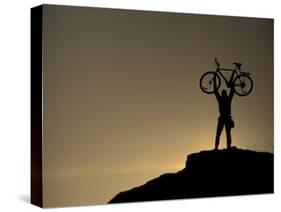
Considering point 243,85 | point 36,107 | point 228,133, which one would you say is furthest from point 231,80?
point 36,107

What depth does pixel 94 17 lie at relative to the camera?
658 cm

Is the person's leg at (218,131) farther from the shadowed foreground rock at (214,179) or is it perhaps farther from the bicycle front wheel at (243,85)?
the bicycle front wheel at (243,85)

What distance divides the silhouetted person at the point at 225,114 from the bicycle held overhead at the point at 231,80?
56 millimetres

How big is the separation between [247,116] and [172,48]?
44.8 inches

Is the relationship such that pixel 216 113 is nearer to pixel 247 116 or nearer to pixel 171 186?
pixel 247 116

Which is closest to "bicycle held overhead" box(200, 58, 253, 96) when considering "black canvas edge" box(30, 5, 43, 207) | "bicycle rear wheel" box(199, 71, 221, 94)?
"bicycle rear wheel" box(199, 71, 221, 94)

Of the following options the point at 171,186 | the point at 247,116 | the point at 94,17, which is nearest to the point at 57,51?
the point at 94,17

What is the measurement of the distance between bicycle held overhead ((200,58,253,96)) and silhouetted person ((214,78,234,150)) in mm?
56

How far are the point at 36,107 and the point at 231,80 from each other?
208 cm

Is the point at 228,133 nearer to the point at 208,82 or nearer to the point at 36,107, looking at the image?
the point at 208,82

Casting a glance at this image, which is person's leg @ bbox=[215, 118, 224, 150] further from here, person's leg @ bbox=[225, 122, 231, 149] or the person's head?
the person's head

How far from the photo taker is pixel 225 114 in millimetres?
7289

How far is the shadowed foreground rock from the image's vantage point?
6895 mm

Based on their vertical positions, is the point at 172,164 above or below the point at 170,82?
below
